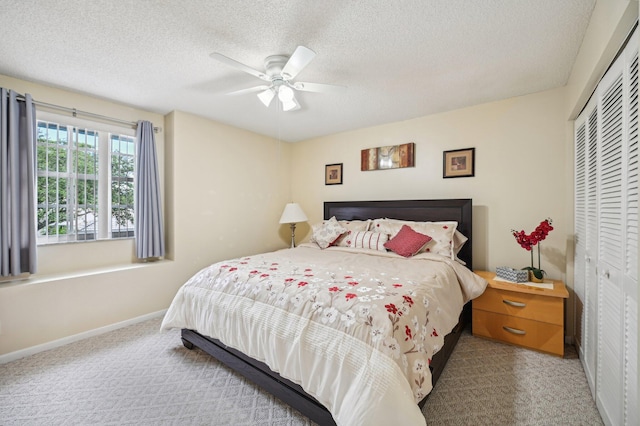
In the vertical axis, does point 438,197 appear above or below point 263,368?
above

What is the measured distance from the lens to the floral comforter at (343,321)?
123cm

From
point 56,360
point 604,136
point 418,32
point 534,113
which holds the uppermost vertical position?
point 418,32

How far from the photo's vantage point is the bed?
4.07 ft

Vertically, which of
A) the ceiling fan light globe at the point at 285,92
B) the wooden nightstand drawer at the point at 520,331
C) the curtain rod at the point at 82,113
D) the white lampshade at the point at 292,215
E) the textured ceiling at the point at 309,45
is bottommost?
the wooden nightstand drawer at the point at 520,331

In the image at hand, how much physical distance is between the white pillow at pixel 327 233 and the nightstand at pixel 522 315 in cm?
165

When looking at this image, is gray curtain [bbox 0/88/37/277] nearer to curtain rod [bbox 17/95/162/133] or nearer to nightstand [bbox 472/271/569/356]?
curtain rod [bbox 17/95/162/133]

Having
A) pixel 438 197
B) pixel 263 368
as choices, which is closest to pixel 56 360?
pixel 263 368

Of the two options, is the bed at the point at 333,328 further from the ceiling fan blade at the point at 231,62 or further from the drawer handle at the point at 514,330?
the ceiling fan blade at the point at 231,62

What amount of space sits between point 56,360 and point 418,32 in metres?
3.80

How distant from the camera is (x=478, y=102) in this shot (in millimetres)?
2961

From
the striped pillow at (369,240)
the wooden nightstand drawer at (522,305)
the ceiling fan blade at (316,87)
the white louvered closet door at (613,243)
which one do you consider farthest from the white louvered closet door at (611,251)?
the striped pillow at (369,240)

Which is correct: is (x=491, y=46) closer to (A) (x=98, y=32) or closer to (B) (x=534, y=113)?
(B) (x=534, y=113)

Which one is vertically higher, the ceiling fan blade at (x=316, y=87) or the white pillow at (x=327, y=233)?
the ceiling fan blade at (x=316, y=87)

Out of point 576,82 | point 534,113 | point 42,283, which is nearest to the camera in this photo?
Result: point 576,82
